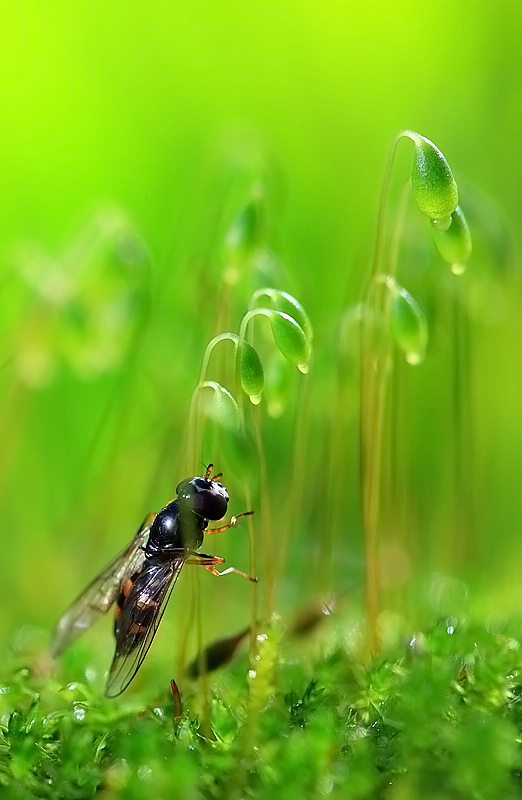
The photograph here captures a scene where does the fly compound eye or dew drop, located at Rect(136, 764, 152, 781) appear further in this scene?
the fly compound eye

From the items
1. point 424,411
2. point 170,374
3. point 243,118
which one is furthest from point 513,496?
point 243,118

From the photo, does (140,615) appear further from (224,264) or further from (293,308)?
(224,264)

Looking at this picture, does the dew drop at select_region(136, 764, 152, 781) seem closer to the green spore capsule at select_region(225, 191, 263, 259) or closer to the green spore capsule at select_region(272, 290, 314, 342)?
Answer: the green spore capsule at select_region(272, 290, 314, 342)

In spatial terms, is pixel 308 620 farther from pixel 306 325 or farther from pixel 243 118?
pixel 243 118

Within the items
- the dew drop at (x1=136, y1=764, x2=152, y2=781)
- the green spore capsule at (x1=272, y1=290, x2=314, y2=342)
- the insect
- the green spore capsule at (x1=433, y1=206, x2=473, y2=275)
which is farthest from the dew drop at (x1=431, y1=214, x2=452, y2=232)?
the dew drop at (x1=136, y1=764, x2=152, y2=781)

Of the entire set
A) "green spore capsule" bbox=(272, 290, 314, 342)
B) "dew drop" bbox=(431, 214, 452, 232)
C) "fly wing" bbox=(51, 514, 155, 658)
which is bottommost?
"fly wing" bbox=(51, 514, 155, 658)

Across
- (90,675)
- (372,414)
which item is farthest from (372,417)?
(90,675)

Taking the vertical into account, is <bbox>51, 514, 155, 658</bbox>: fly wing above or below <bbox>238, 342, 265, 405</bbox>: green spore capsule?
below
